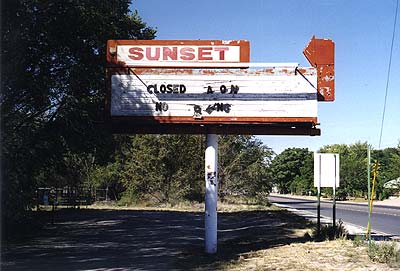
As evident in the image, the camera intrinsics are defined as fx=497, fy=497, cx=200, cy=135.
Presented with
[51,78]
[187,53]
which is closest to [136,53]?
[187,53]

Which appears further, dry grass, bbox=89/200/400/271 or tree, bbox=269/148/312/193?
tree, bbox=269/148/312/193

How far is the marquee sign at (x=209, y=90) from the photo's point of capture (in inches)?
523

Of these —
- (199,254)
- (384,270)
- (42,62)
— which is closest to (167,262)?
(199,254)

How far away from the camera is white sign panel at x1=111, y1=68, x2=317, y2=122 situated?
1329 centimetres

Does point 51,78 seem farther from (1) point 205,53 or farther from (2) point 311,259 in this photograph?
(2) point 311,259

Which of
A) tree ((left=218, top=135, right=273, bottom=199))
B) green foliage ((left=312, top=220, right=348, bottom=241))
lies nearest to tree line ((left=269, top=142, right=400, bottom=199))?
green foliage ((left=312, top=220, right=348, bottom=241))

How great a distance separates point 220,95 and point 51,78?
6956mm

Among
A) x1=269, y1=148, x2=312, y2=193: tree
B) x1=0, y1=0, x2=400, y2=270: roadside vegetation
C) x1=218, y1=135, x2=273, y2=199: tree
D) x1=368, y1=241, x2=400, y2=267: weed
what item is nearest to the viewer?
x1=368, y1=241, x2=400, y2=267: weed

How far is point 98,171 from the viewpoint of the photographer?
47531 millimetres

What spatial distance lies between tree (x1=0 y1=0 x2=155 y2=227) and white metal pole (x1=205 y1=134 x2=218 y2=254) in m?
3.38

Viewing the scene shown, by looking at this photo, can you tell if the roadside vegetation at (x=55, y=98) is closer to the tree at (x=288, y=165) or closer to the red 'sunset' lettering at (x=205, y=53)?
the red 'sunset' lettering at (x=205, y=53)

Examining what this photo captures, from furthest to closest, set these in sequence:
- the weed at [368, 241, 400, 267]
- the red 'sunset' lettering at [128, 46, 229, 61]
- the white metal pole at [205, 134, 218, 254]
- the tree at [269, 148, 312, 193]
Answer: the tree at [269, 148, 312, 193]
the red 'sunset' lettering at [128, 46, 229, 61]
the white metal pole at [205, 134, 218, 254]
the weed at [368, 241, 400, 267]

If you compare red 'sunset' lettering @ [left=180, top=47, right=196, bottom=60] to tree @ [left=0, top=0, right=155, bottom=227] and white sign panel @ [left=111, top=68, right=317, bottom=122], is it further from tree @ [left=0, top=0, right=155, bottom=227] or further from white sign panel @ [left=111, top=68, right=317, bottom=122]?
tree @ [left=0, top=0, right=155, bottom=227]

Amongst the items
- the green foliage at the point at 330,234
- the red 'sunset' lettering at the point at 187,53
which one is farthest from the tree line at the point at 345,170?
the red 'sunset' lettering at the point at 187,53
